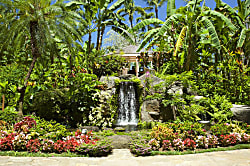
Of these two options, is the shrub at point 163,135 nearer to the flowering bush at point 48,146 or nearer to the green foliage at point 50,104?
the flowering bush at point 48,146

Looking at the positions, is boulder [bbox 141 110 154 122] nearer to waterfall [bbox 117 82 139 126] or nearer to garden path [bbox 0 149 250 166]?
waterfall [bbox 117 82 139 126]

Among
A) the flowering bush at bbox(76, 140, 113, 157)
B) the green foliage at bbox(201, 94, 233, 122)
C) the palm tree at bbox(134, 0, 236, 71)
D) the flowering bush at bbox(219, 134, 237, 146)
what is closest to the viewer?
the flowering bush at bbox(76, 140, 113, 157)

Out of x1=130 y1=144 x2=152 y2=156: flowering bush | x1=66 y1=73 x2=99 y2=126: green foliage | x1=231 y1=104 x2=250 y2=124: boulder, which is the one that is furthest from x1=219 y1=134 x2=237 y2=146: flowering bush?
x1=66 y1=73 x2=99 y2=126: green foliage

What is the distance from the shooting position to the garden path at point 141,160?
14.6ft

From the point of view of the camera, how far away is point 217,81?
9844mm

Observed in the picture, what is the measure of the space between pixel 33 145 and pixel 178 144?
422 cm

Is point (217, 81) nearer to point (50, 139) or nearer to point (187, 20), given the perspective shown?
point (187, 20)

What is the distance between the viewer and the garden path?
444 cm

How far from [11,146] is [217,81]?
9.44 meters

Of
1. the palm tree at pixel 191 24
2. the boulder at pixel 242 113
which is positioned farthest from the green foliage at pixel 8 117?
the boulder at pixel 242 113

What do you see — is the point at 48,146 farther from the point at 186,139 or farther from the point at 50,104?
the point at 186,139

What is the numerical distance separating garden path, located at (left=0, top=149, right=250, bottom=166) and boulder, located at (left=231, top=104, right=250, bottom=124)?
102 inches

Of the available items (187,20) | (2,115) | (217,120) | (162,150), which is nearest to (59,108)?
(2,115)

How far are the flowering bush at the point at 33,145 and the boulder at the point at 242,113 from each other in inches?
289
